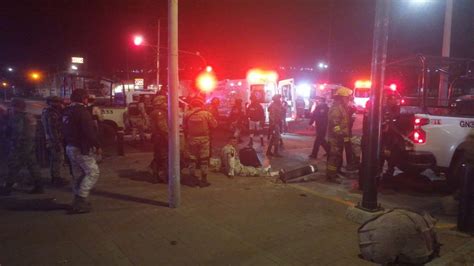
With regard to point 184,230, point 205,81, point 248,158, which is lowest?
point 184,230

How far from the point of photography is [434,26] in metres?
35.1

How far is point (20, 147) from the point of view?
23.7ft

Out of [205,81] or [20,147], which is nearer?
[20,147]

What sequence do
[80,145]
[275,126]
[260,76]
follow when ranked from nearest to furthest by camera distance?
1. [80,145]
2. [275,126]
3. [260,76]

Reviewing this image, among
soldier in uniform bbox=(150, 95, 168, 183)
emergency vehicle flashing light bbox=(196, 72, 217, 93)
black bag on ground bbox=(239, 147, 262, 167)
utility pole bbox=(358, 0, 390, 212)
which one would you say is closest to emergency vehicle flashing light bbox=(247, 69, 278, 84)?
emergency vehicle flashing light bbox=(196, 72, 217, 93)

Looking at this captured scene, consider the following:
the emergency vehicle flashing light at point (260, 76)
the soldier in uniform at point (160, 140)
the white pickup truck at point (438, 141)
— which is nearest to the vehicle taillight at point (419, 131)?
the white pickup truck at point (438, 141)

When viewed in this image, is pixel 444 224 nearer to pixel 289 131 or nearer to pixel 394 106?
pixel 394 106

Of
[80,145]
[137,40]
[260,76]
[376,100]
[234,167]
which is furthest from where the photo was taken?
[260,76]

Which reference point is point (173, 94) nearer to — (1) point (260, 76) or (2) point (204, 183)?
(2) point (204, 183)

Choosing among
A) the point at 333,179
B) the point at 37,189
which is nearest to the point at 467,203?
the point at 333,179

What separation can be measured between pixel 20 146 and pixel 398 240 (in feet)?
21.0

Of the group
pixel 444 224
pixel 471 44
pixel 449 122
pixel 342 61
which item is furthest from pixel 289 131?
pixel 342 61

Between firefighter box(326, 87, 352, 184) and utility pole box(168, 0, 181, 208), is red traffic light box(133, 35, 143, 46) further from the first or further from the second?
utility pole box(168, 0, 181, 208)

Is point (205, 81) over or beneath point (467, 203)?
over
